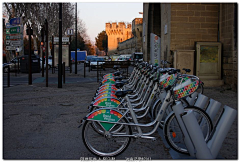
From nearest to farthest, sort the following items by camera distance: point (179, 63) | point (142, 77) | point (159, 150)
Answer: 1. point (159, 150)
2. point (142, 77)
3. point (179, 63)

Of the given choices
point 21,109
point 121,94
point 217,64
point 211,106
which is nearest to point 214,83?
point 217,64

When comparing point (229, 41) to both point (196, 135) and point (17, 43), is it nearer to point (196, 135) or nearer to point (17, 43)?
point (196, 135)

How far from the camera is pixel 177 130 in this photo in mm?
4578

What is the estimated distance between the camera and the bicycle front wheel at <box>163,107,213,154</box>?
4477 mm

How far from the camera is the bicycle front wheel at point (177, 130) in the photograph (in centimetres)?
448

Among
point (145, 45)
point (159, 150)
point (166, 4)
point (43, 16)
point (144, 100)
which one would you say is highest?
point (43, 16)

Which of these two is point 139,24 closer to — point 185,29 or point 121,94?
point 185,29

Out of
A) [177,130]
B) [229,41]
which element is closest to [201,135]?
[177,130]

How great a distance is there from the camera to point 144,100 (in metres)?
6.20

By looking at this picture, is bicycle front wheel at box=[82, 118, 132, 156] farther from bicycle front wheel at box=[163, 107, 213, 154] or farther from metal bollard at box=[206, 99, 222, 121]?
metal bollard at box=[206, 99, 222, 121]

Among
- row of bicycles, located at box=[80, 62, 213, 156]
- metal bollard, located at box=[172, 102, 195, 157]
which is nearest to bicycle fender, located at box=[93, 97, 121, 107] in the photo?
row of bicycles, located at box=[80, 62, 213, 156]

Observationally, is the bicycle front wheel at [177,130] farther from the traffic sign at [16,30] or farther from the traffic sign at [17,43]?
the traffic sign at [17,43]

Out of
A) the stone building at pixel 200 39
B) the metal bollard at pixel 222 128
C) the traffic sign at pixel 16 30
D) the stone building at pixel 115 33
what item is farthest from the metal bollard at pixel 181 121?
the stone building at pixel 115 33

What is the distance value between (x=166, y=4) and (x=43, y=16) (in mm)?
31165
